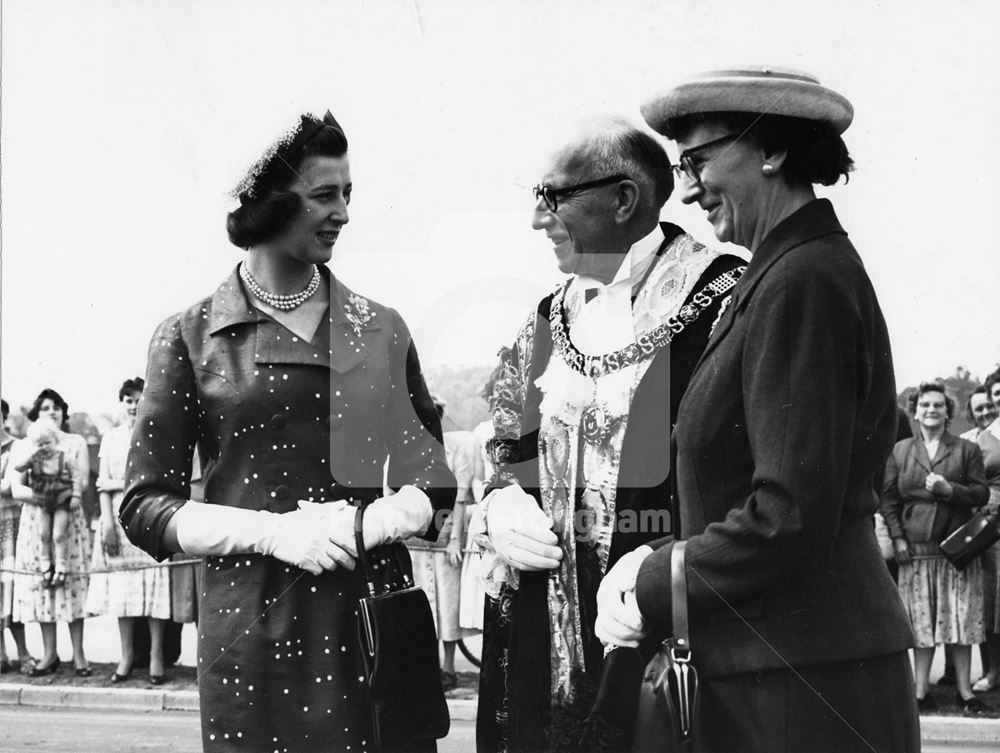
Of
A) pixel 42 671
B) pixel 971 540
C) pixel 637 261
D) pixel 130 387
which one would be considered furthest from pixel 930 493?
pixel 42 671

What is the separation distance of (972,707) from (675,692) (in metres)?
4.66

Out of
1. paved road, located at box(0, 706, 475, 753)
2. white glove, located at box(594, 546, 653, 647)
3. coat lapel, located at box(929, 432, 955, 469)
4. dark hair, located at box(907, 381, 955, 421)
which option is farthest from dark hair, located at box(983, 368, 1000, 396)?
white glove, located at box(594, 546, 653, 647)

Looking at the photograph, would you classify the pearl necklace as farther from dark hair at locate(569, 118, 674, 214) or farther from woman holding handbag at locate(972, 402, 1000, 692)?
woman holding handbag at locate(972, 402, 1000, 692)

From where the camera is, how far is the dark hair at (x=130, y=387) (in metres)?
6.82

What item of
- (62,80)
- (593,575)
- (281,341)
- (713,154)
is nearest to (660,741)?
(593,575)

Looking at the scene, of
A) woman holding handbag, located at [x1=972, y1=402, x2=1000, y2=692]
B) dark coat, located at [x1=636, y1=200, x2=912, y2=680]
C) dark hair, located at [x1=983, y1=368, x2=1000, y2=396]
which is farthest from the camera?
woman holding handbag, located at [x1=972, y1=402, x2=1000, y2=692]

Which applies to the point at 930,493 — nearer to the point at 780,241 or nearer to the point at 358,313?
the point at 358,313

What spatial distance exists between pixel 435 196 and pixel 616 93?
0.70 metres

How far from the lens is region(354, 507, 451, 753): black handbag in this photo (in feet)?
8.73

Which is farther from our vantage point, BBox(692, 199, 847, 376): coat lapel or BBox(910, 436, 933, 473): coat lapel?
BBox(910, 436, 933, 473): coat lapel

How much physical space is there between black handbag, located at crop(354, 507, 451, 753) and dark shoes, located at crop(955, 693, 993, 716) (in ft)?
13.5

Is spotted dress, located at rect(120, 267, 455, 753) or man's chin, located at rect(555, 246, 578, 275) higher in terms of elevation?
man's chin, located at rect(555, 246, 578, 275)

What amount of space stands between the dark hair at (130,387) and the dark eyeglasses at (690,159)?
5.13 metres

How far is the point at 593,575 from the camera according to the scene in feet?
9.11
